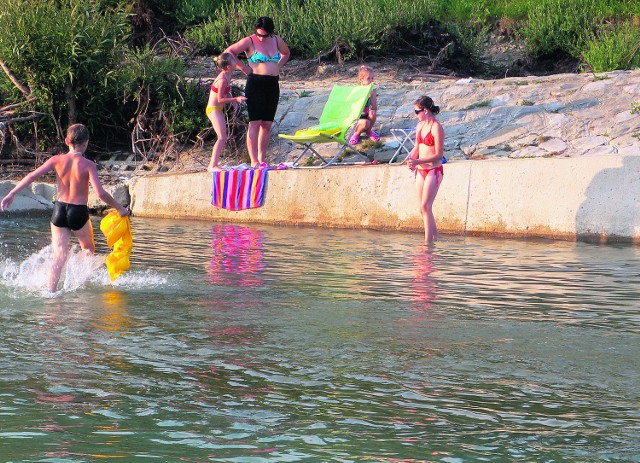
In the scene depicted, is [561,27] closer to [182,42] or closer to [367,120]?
[367,120]

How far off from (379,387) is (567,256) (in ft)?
17.7

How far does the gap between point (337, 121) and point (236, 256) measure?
13.3 ft

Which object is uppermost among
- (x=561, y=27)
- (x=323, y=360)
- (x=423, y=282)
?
(x=561, y=27)

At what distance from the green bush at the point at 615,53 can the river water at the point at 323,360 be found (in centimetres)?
797

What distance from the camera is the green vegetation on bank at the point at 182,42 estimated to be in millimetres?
15648

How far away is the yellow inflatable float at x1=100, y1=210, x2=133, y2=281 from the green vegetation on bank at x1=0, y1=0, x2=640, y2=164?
755cm

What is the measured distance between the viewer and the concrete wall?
11.5 metres

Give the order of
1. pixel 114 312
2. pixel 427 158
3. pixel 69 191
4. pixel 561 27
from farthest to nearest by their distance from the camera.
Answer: pixel 561 27
pixel 427 158
pixel 69 191
pixel 114 312

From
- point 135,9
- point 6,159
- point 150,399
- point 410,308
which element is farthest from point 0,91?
point 150,399

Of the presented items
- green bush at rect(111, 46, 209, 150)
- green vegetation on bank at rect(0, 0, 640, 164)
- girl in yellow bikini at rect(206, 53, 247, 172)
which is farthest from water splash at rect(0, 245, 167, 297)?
green bush at rect(111, 46, 209, 150)

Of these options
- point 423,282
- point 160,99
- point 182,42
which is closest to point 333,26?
point 182,42

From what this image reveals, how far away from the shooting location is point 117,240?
329 inches

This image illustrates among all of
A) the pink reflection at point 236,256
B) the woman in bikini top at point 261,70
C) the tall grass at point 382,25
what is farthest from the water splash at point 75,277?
the tall grass at point 382,25

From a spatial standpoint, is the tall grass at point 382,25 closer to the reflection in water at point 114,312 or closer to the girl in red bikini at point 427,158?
the girl in red bikini at point 427,158
